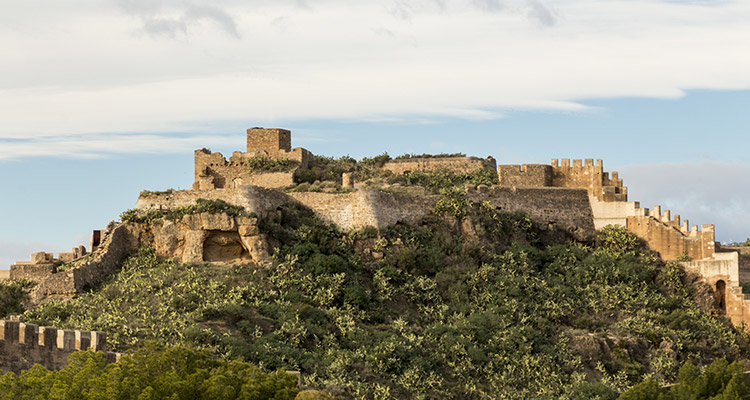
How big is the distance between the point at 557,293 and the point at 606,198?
25.0 ft

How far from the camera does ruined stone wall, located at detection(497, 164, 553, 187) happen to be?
55.5 metres

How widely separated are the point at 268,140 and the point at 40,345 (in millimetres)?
23457

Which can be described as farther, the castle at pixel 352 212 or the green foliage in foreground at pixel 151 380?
the castle at pixel 352 212

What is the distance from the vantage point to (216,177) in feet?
182

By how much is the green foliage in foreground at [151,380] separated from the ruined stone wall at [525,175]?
73.5 ft

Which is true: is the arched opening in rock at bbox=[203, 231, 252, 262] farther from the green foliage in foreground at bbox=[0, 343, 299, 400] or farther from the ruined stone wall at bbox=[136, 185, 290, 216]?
the green foliage in foreground at bbox=[0, 343, 299, 400]

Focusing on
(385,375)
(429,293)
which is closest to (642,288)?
(429,293)

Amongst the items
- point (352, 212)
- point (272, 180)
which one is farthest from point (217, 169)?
point (352, 212)

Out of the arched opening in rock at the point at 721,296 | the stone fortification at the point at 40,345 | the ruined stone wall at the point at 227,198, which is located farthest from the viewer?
the arched opening in rock at the point at 721,296

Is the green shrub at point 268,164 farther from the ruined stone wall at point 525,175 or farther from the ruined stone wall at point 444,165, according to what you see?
the ruined stone wall at point 525,175

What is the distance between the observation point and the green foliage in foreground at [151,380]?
3142 cm

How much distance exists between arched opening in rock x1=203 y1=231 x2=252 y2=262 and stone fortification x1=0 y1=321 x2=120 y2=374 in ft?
35.5

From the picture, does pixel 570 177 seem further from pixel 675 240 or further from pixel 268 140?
pixel 268 140

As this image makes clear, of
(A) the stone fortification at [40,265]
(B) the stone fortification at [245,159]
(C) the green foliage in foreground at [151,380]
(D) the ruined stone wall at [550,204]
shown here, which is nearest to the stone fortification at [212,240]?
(A) the stone fortification at [40,265]
